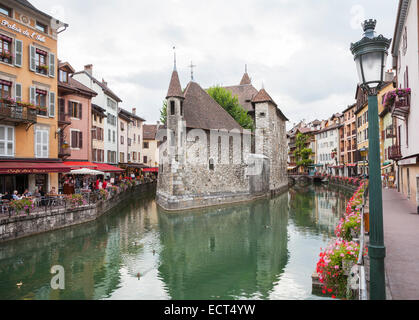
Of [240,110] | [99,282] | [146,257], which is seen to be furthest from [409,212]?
[240,110]

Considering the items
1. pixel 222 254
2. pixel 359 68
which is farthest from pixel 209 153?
pixel 359 68

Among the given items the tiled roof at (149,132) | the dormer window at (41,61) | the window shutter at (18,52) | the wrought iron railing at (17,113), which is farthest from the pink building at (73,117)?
the tiled roof at (149,132)

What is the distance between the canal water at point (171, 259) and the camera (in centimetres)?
934

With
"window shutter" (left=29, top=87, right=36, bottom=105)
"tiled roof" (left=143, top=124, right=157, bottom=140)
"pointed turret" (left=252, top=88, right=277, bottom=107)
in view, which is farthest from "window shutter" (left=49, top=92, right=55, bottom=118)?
"tiled roof" (left=143, top=124, right=157, bottom=140)

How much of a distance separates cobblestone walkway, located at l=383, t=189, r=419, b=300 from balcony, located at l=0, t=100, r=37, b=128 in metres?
19.3

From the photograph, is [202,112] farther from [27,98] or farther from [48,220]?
[48,220]

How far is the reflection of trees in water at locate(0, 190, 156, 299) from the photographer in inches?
367

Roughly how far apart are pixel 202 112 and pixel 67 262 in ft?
67.1

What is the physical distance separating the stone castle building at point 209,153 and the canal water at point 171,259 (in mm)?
5700

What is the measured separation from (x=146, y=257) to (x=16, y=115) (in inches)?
479

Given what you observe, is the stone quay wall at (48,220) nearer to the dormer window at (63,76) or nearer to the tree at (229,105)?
the dormer window at (63,76)

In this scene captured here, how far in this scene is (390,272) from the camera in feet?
19.8
